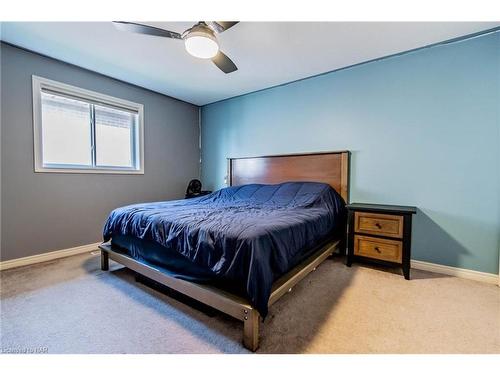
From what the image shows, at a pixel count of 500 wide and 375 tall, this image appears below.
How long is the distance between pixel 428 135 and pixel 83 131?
4.29m

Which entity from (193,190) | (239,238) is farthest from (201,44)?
(193,190)

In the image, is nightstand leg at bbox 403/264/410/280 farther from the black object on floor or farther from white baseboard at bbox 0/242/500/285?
A: the black object on floor

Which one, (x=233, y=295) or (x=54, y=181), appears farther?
(x=54, y=181)

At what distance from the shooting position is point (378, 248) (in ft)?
7.48

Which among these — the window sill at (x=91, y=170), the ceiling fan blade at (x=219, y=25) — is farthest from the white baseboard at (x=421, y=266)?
the ceiling fan blade at (x=219, y=25)

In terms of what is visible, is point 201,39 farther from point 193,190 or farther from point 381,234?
point 193,190

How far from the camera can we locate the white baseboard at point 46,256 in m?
2.36

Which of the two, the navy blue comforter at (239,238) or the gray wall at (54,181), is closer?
the navy blue comforter at (239,238)

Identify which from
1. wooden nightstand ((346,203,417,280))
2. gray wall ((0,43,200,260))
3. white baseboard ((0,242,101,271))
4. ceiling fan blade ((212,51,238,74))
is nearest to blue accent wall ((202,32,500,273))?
wooden nightstand ((346,203,417,280))

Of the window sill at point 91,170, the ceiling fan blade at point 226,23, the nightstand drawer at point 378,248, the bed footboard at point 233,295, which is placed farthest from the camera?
the window sill at point 91,170

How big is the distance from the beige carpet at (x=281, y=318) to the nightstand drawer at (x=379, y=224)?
0.45 metres

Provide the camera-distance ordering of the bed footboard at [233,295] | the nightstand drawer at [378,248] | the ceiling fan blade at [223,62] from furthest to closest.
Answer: the nightstand drawer at [378,248]
the ceiling fan blade at [223,62]
the bed footboard at [233,295]

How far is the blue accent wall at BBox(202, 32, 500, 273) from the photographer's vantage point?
83.1 inches

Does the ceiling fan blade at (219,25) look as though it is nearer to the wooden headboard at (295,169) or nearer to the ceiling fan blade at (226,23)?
the ceiling fan blade at (226,23)
